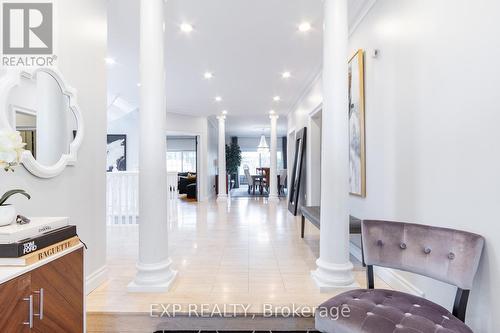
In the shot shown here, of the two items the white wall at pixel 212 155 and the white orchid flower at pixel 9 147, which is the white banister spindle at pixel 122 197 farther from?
the white wall at pixel 212 155

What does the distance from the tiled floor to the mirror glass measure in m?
1.22

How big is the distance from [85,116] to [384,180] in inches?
106

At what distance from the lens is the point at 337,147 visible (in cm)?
219

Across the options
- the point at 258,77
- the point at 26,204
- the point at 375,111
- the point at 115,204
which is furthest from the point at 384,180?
the point at 115,204

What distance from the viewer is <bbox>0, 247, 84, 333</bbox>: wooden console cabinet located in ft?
3.54

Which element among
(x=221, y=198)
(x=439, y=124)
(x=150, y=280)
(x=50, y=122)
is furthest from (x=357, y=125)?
(x=221, y=198)

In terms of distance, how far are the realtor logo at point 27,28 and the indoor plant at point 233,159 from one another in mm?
10771

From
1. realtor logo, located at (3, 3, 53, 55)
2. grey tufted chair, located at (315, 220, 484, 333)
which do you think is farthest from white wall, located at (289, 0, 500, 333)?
realtor logo, located at (3, 3, 53, 55)

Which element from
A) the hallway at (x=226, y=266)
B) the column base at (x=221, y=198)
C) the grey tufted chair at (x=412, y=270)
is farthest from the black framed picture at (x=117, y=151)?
the grey tufted chair at (x=412, y=270)

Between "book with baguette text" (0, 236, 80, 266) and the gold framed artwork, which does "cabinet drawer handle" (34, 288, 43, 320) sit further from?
the gold framed artwork

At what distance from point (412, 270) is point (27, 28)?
3069mm

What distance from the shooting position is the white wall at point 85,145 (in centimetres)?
188

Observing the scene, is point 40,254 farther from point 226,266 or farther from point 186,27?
point 186,27

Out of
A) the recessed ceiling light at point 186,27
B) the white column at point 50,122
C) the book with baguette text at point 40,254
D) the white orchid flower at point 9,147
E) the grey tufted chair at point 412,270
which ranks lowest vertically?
the grey tufted chair at point 412,270
